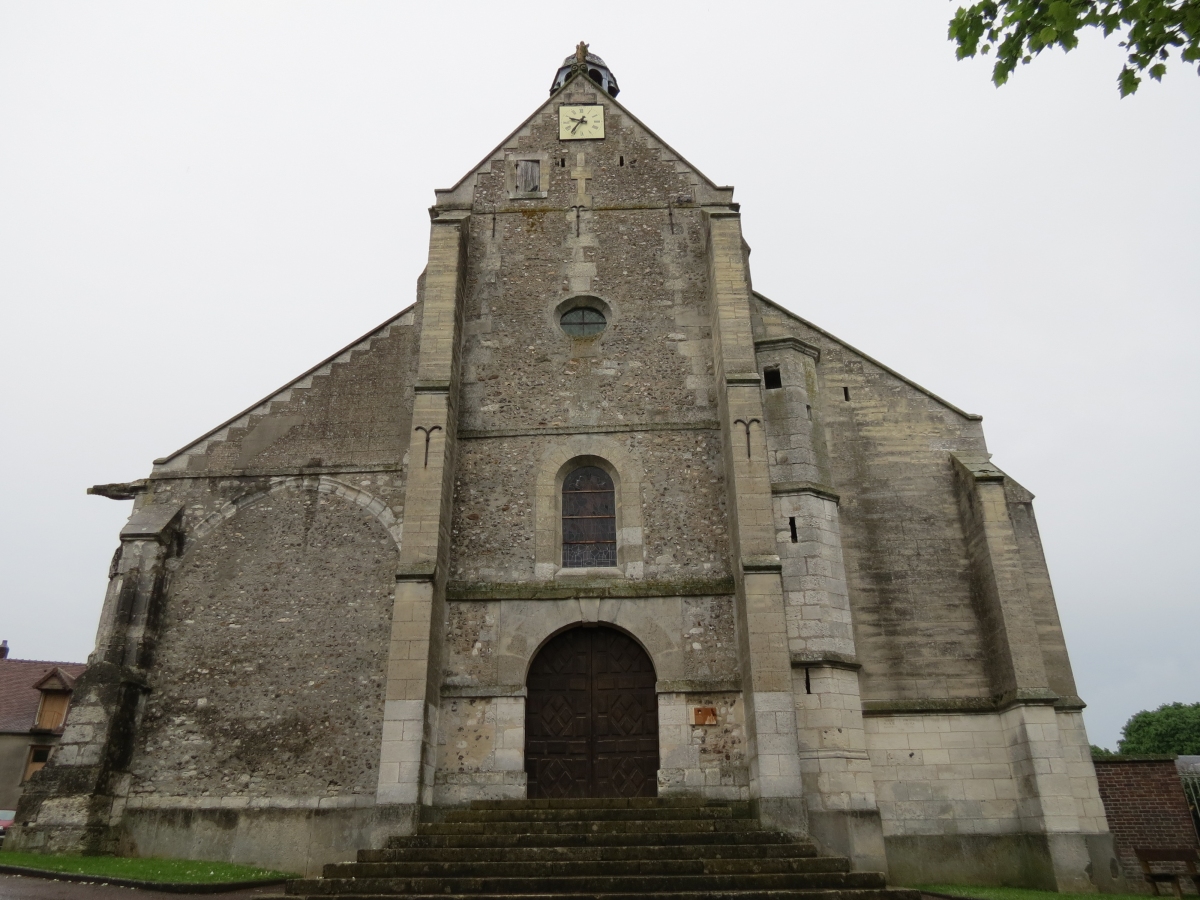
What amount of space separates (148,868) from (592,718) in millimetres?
6340

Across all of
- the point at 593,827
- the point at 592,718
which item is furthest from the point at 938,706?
the point at 593,827

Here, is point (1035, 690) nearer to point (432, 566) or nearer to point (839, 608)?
point (839, 608)

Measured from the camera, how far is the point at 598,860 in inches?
407

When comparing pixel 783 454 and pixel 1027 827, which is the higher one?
pixel 783 454

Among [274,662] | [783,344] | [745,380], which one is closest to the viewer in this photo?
[274,662]

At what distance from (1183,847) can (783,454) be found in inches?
326

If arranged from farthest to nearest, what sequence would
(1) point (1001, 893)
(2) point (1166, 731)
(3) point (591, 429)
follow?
1. (2) point (1166, 731)
2. (3) point (591, 429)
3. (1) point (1001, 893)

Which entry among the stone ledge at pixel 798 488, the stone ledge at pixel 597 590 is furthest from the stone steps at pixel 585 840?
the stone ledge at pixel 798 488

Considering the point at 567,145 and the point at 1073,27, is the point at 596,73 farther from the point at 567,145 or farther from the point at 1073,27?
the point at 1073,27

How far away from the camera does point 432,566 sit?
13078mm

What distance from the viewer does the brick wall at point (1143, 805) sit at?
43.6 ft

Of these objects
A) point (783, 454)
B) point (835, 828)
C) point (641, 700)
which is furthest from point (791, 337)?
point (835, 828)

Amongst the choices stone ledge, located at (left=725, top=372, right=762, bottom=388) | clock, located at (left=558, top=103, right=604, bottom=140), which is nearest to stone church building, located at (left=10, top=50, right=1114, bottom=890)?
stone ledge, located at (left=725, top=372, right=762, bottom=388)

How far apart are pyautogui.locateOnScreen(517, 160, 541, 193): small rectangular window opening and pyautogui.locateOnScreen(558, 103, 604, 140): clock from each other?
89cm
